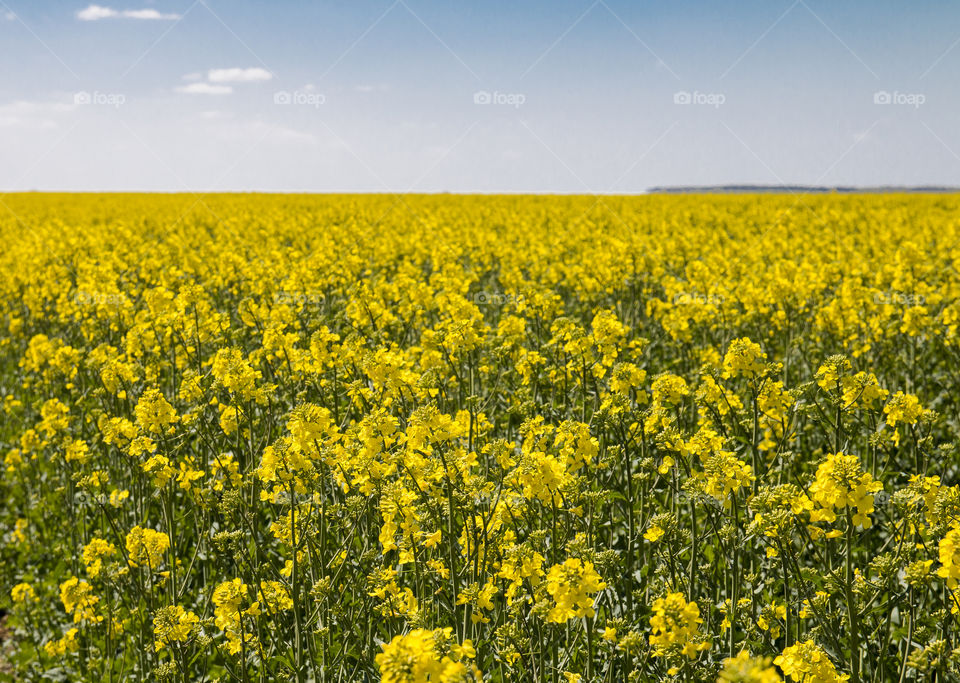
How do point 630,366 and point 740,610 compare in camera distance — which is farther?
point 630,366

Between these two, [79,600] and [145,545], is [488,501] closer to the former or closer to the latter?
[145,545]

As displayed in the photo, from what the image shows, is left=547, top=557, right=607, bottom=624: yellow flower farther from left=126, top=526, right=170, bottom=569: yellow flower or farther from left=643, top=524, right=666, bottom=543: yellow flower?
left=126, top=526, right=170, bottom=569: yellow flower

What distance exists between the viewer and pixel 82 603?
446 centimetres

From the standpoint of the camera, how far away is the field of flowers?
331 cm

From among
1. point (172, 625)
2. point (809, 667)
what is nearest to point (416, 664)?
point (809, 667)

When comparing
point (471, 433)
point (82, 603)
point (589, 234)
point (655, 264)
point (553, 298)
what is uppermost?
point (589, 234)

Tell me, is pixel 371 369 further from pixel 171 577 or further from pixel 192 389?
pixel 171 577

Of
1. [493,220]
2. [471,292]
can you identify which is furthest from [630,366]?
[493,220]

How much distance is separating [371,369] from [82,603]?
2.31 m

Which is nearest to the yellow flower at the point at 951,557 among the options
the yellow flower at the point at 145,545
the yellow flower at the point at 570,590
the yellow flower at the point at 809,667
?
the yellow flower at the point at 809,667

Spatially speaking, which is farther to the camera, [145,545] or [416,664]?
[145,545]

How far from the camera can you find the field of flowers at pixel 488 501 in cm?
331

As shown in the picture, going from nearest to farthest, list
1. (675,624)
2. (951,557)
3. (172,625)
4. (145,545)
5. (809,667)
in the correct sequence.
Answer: (809,667) → (951,557) → (675,624) → (172,625) → (145,545)

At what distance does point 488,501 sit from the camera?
3791 mm
